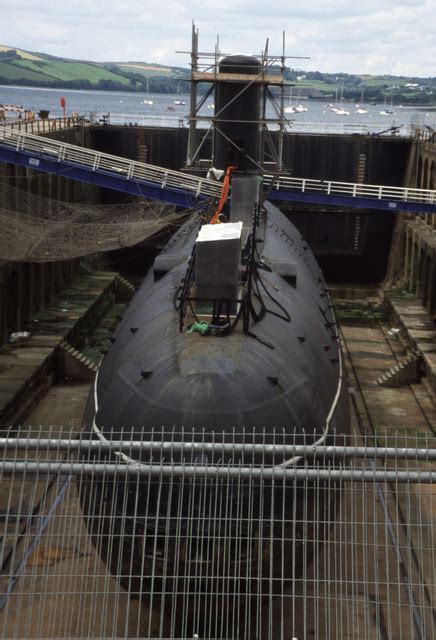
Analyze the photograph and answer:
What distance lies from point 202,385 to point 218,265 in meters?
3.19

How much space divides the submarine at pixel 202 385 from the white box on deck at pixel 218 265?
18 mm

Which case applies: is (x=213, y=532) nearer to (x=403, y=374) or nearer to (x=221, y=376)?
(x=221, y=376)

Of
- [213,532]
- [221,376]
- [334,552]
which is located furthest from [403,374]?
[213,532]

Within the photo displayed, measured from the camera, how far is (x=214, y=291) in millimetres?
17250

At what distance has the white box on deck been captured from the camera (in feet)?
56.0

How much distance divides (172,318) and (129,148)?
37.6 meters

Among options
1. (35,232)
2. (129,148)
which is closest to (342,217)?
(129,148)

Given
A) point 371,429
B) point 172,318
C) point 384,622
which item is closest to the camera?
point 384,622

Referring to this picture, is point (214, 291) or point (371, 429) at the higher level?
point (214, 291)

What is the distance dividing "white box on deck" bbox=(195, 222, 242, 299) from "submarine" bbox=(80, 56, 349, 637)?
18mm

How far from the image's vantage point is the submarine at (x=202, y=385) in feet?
42.3

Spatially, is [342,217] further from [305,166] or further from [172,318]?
[172,318]

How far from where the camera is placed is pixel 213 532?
37.2 feet

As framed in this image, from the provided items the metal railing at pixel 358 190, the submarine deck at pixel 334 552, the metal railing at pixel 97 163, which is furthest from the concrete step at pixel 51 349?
the metal railing at pixel 358 190
